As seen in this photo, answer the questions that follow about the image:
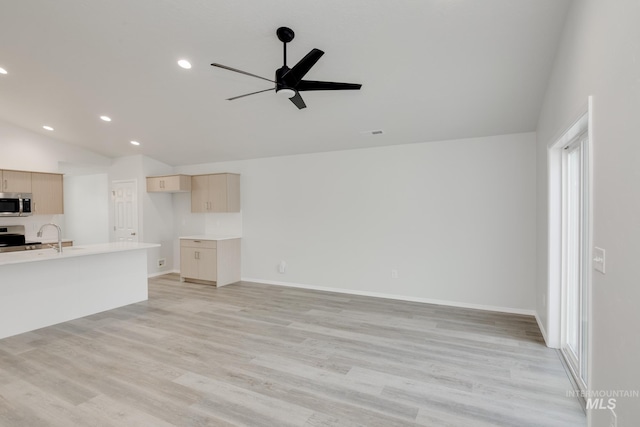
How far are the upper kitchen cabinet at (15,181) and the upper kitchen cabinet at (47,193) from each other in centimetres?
8

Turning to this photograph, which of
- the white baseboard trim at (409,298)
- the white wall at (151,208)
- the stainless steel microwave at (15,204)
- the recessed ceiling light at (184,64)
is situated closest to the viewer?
the recessed ceiling light at (184,64)

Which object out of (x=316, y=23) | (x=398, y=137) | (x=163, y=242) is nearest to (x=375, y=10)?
(x=316, y=23)

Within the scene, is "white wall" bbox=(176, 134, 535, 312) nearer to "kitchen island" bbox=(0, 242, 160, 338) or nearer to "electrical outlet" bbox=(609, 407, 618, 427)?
"kitchen island" bbox=(0, 242, 160, 338)

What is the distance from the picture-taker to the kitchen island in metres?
3.63

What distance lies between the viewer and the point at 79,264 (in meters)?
4.25

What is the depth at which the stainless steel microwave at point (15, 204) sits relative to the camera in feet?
17.5

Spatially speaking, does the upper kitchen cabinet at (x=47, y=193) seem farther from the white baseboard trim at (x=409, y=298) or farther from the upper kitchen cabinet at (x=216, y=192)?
A: the white baseboard trim at (x=409, y=298)

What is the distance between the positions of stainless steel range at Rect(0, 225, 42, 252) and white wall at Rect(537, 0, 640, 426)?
7.73 metres

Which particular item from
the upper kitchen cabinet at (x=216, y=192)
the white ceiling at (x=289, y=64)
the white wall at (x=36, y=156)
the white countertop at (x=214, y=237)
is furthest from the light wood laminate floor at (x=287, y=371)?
the white wall at (x=36, y=156)

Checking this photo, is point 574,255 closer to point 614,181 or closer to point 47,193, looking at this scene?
point 614,181

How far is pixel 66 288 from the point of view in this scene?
413cm

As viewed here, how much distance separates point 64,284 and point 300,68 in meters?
4.10

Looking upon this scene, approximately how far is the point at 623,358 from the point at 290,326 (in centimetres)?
310

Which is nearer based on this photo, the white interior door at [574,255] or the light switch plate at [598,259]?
the light switch plate at [598,259]
